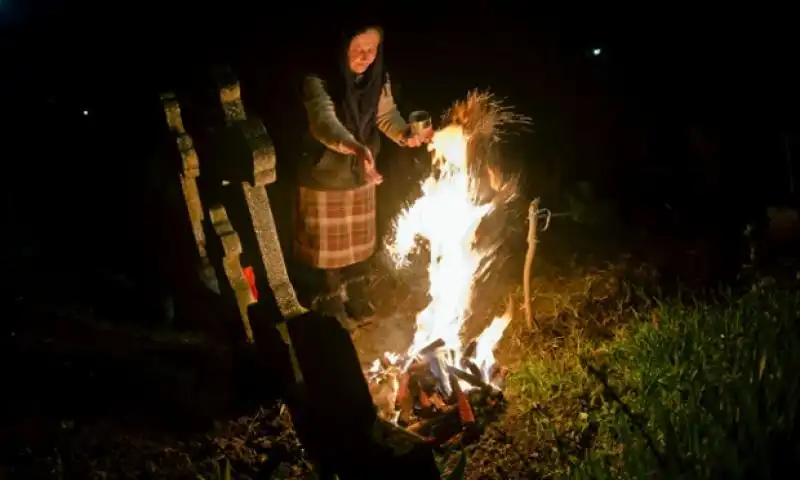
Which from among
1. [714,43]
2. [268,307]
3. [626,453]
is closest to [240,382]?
[268,307]

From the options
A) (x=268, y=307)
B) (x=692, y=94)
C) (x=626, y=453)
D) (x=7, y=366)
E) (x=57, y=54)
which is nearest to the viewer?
(x=626, y=453)

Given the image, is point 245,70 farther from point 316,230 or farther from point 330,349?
point 330,349

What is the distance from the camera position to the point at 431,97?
8.96 meters

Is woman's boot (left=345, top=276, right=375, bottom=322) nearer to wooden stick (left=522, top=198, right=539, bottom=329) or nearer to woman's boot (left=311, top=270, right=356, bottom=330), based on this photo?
woman's boot (left=311, top=270, right=356, bottom=330)

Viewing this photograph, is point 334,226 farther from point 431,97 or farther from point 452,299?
point 431,97

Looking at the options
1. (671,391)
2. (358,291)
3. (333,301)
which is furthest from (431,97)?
(671,391)

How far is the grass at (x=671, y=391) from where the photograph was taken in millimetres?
3137

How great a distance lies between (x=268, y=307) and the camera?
370 centimetres

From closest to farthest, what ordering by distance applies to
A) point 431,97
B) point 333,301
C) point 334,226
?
point 334,226 → point 333,301 → point 431,97

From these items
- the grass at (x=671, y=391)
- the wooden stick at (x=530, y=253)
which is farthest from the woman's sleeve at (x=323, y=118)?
the grass at (x=671, y=391)

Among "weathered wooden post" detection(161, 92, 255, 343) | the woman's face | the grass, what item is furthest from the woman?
the grass

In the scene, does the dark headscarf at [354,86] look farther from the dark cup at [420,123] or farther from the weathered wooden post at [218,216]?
the weathered wooden post at [218,216]

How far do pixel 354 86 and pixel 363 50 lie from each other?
9.4 inches

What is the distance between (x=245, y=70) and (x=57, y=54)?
2327mm
